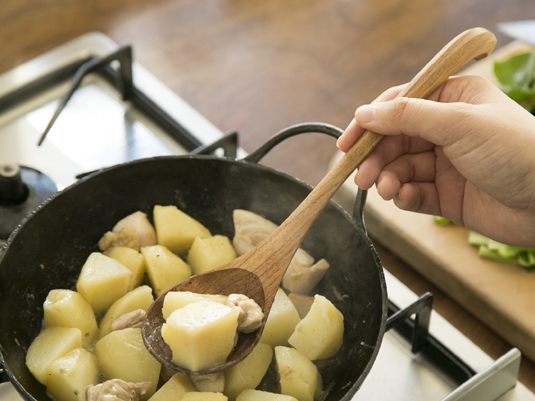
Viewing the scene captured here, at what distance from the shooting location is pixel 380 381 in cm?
120

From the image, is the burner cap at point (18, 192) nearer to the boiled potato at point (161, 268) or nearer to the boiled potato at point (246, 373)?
the boiled potato at point (161, 268)

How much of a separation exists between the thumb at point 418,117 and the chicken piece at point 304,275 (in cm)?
35

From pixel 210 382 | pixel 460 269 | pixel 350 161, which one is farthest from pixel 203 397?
pixel 460 269

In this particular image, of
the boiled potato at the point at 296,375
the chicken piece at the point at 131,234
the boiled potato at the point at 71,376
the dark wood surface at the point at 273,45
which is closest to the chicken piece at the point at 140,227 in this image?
the chicken piece at the point at 131,234

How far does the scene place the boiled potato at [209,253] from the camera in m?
1.23

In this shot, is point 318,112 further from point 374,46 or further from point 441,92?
point 441,92

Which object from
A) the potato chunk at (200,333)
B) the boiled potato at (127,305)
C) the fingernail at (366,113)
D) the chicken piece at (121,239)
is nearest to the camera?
the potato chunk at (200,333)

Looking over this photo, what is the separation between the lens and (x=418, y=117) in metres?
1.01

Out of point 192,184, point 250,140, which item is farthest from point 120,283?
point 250,140

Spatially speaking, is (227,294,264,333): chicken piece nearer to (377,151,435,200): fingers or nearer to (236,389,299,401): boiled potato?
(236,389,299,401): boiled potato

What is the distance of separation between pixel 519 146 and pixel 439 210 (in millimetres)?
311

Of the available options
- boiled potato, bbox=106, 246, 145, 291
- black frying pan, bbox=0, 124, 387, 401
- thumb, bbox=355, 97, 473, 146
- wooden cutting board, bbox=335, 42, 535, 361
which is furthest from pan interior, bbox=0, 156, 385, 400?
wooden cutting board, bbox=335, 42, 535, 361

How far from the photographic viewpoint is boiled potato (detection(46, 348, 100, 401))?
1004 mm

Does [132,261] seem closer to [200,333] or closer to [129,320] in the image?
[129,320]
